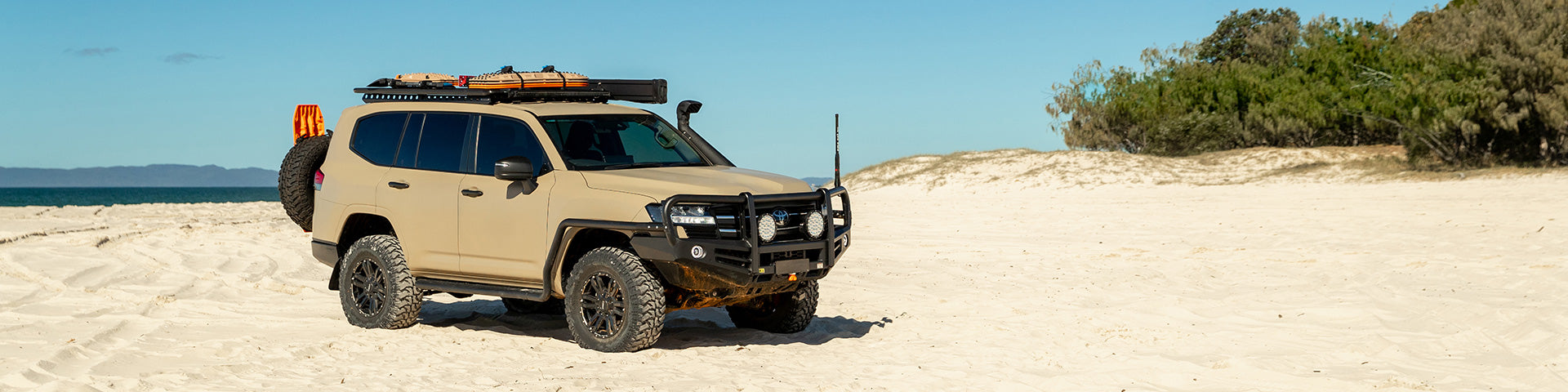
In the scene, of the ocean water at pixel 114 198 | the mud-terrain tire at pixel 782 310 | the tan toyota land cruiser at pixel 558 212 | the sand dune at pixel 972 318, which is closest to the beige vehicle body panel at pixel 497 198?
the tan toyota land cruiser at pixel 558 212

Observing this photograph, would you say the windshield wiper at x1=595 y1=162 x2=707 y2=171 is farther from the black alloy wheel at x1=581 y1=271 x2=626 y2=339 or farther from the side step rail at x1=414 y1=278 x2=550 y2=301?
the side step rail at x1=414 y1=278 x2=550 y2=301

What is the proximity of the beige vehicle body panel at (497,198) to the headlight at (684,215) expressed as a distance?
0.06 m

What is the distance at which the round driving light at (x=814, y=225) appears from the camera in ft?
27.5

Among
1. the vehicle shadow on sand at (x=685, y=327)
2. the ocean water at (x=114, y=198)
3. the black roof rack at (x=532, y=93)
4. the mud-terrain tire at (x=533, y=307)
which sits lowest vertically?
the ocean water at (x=114, y=198)

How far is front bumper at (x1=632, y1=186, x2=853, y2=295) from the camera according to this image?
7855mm

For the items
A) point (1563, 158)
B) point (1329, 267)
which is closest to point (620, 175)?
point (1329, 267)

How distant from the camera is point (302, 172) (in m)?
10.4

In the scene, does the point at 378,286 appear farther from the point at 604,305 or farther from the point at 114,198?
the point at 114,198

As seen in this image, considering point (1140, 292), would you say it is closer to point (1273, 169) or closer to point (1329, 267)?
point (1329, 267)

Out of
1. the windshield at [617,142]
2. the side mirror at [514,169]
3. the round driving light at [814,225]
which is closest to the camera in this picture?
the side mirror at [514,169]

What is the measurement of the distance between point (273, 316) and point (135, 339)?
1.75 m

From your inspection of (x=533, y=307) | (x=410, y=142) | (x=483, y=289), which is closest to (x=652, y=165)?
(x=483, y=289)

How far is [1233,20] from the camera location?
7675 centimetres

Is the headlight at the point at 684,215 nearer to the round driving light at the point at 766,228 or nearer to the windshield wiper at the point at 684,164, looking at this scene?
the round driving light at the point at 766,228
